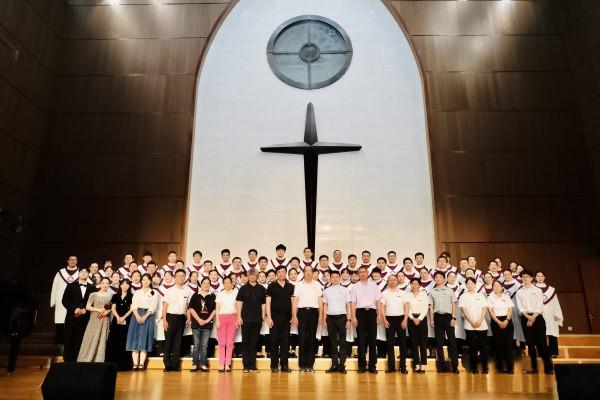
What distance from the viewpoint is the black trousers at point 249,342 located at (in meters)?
5.64

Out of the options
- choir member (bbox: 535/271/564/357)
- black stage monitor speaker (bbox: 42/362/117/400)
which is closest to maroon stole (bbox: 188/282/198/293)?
black stage monitor speaker (bbox: 42/362/117/400)

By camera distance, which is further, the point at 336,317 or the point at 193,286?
the point at 193,286

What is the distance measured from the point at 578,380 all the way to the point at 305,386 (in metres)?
2.45

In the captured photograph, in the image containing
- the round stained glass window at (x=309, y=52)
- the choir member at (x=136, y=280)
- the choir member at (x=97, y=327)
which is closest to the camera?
the choir member at (x=97, y=327)

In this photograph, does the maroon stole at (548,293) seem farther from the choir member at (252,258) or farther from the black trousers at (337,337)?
the choir member at (252,258)

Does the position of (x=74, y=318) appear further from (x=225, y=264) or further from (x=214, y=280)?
(x=225, y=264)

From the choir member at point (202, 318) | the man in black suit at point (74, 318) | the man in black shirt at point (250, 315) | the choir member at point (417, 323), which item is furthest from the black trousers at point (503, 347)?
the man in black suit at point (74, 318)

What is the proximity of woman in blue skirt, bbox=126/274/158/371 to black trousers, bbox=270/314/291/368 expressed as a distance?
167cm

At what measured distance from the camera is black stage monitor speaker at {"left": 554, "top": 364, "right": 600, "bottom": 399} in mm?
2682

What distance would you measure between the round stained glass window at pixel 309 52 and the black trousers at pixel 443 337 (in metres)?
6.12

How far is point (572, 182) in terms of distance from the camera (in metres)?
9.14

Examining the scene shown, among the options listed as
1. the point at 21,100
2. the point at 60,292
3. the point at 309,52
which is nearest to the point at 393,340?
the point at 60,292

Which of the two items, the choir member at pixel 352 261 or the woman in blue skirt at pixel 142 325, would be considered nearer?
the woman in blue skirt at pixel 142 325

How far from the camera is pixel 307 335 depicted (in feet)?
19.0
